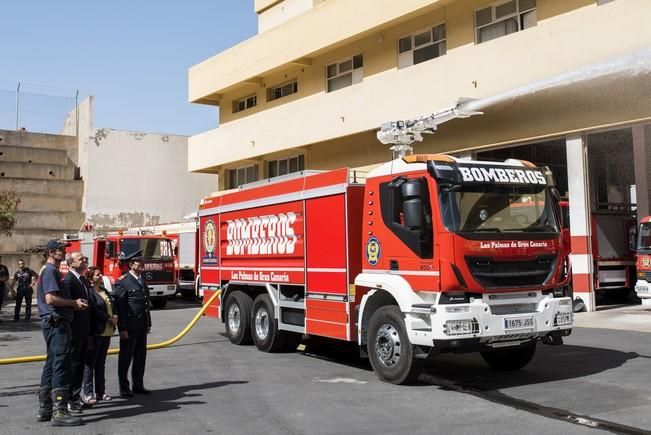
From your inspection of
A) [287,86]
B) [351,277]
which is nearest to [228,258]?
[351,277]

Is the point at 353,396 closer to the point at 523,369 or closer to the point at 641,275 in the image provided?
the point at 523,369

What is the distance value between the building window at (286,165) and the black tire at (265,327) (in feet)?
47.7

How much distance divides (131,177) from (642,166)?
28007 mm

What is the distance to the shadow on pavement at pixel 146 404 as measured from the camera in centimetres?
734

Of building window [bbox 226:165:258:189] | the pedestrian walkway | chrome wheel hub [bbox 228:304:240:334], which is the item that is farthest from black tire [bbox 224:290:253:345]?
building window [bbox 226:165:258:189]

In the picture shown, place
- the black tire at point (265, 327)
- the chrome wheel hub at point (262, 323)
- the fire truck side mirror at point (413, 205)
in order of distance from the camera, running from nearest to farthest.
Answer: the fire truck side mirror at point (413, 205), the black tire at point (265, 327), the chrome wheel hub at point (262, 323)

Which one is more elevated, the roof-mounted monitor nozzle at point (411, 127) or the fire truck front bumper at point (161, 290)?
the roof-mounted monitor nozzle at point (411, 127)

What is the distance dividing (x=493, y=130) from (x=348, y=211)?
381 inches

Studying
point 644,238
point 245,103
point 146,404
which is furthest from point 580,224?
point 245,103

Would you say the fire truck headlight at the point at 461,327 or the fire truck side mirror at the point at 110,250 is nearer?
the fire truck headlight at the point at 461,327

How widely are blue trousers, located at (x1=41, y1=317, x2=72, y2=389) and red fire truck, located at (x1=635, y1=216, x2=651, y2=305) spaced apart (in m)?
15.8

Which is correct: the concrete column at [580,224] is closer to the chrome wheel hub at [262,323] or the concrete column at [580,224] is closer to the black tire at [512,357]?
the black tire at [512,357]

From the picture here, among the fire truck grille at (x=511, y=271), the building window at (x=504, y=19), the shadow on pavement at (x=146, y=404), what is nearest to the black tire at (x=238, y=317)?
the shadow on pavement at (x=146, y=404)

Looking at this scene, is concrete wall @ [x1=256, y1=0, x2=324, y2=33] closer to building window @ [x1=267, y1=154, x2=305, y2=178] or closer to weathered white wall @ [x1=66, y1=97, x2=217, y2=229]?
building window @ [x1=267, y1=154, x2=305, y2=178]
